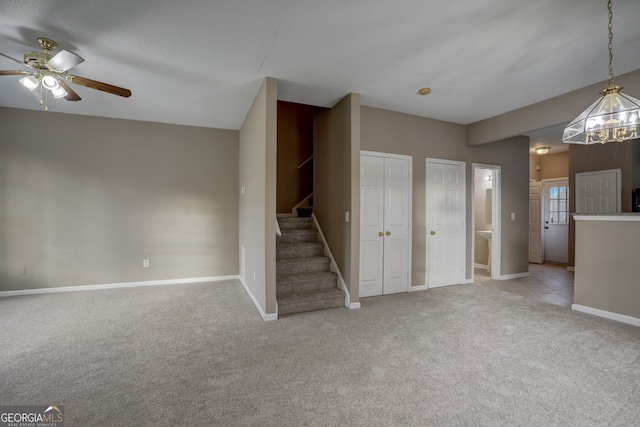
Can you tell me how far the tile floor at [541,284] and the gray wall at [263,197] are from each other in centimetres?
375

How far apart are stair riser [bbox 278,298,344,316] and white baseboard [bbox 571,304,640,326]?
2997mm

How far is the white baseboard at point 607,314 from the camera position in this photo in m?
3.18

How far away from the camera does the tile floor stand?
13.8ft

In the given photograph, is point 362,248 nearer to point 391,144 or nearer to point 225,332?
point 391,144

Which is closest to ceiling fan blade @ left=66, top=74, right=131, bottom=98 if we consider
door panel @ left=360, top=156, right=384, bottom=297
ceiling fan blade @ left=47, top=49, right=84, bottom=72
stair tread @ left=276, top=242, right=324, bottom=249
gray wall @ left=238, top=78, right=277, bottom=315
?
ceiling fan blade @ left=47, top=49, right=84, bottom=72

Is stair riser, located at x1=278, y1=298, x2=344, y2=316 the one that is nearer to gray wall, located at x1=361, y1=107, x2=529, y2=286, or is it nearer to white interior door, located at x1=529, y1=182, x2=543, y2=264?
gray wall, located at x1=361, y1=107, x2=529, y2=286

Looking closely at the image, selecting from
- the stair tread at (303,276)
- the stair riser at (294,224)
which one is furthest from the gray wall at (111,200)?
the stair tread at (303,276)

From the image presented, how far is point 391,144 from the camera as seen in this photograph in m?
4.36

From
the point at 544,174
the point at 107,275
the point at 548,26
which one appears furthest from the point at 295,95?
the point at 544,174

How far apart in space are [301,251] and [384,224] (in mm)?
1312

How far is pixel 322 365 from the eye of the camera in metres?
2.31

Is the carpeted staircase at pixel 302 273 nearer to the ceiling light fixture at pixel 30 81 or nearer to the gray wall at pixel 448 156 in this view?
the gray wall at pixel 448 156

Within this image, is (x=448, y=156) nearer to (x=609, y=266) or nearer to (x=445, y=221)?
(x=445, y=221)

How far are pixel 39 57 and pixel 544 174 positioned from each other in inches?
382
